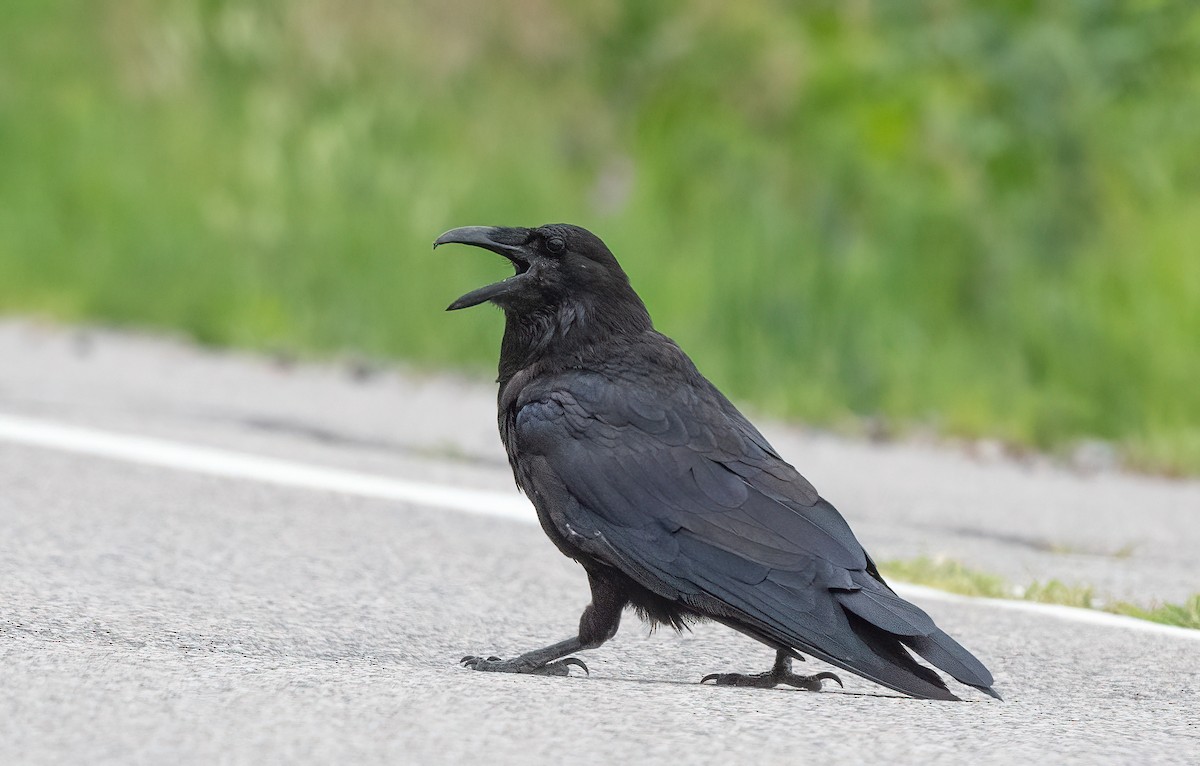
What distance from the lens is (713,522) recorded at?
3.94 m

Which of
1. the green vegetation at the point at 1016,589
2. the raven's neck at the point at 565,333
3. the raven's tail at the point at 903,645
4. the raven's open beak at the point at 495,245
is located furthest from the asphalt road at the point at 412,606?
the raven's open beak at the point at 495,245

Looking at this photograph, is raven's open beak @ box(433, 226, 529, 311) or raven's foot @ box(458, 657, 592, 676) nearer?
raven's foot @ box(458, 657, 592, 676)

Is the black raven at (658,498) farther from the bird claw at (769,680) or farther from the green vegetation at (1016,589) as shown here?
the green vegetation at (1016,589)

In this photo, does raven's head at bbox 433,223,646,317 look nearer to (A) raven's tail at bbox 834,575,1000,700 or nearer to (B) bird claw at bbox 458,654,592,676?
(B) bird claw at bbox 458,654,592,676

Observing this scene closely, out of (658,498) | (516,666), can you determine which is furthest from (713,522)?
(516,666)

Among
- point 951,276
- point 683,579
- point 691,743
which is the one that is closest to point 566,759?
point 691,743

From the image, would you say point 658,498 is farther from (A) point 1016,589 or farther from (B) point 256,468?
(B) point 256,468

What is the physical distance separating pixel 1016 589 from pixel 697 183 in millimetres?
5009

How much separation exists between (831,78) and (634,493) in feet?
21.8

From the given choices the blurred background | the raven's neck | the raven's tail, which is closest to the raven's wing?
the raven's tail

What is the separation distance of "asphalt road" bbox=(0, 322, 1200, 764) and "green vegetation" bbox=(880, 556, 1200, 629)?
0.54 ft

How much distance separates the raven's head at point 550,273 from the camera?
4.43 metres

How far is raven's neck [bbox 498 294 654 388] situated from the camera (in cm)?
437

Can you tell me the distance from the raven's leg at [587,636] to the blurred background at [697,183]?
3445mm
